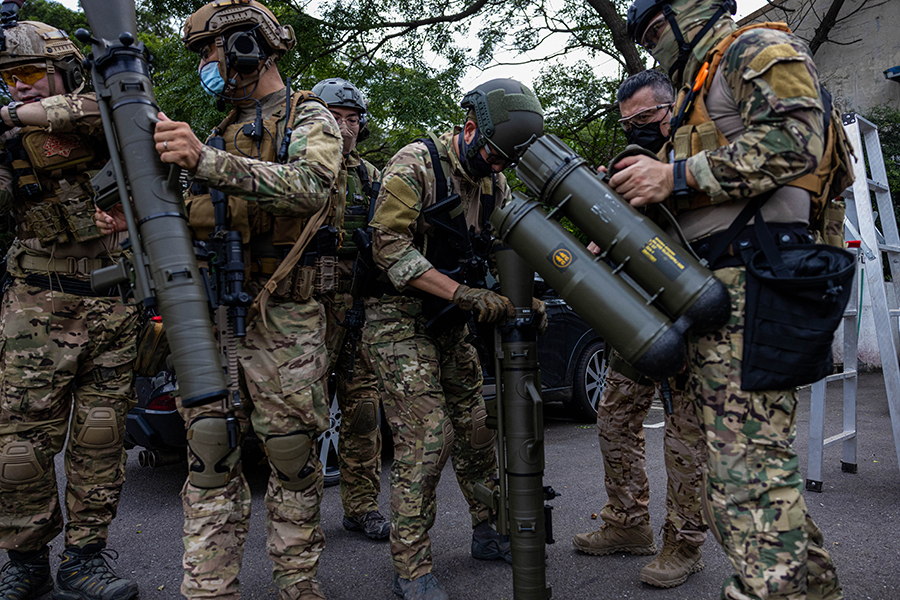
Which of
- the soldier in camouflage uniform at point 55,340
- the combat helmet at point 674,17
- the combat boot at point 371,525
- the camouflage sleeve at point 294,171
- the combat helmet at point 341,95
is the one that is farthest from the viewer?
the combat helmet at point 341,95

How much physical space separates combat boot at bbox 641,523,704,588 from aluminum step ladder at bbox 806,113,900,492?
4.74 feet

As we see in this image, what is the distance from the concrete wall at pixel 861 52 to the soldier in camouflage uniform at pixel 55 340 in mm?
14057

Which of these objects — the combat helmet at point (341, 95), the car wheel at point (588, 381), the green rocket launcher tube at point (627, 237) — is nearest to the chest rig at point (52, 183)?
the combat helmet at point (341, 95)

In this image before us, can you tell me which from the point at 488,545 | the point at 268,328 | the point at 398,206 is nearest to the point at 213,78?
the point at 398,206

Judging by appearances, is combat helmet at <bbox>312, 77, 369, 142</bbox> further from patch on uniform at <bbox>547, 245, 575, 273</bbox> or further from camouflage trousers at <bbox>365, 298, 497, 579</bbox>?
patch on uniform at <bbox>547, 245, 575, 273</bbox>

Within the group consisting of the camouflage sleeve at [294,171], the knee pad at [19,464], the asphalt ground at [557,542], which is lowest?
the asphalt ground at [557,542]

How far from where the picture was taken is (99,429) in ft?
9.82

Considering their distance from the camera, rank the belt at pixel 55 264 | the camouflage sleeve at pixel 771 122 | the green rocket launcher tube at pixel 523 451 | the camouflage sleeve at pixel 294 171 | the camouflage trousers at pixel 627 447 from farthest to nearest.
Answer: the camouflage trousers at pixel 627 447
the belt at pixel 55 264
the green rocket launcher tube at pixel 523 451
the camouflage sleeve at pixel 294 171
the camouflage sleeve at pixel 771 122

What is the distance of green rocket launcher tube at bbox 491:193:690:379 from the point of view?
185 centimetres

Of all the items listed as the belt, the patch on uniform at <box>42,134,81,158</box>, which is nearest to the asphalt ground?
the belt

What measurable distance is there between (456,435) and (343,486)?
36.7 inches

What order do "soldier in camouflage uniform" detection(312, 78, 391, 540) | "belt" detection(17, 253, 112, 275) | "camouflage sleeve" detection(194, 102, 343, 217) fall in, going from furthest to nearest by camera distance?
"soldier in camouflage uniform" detection(312, 78, 391, 540)
"belt" detection(17, 253, 112, 275)
"camouflage sleeve" detection(194, 102, 343, 217)

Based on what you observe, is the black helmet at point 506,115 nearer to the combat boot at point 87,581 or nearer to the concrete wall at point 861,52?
the combat boot at point 87,581

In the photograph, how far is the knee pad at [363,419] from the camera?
12.3ft
